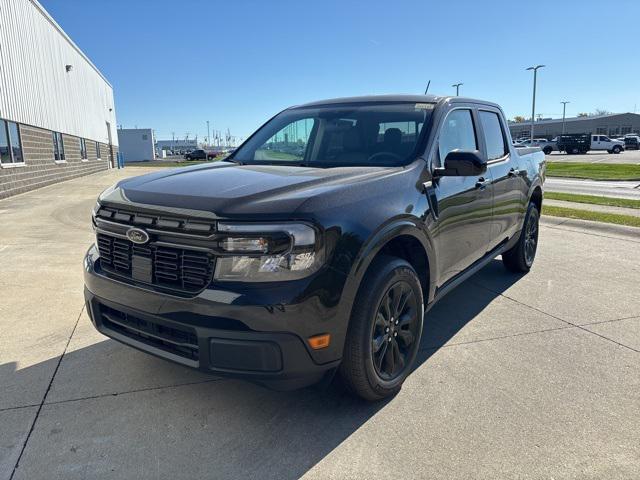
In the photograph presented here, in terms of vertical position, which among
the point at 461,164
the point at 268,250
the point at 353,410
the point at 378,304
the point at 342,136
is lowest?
the point at 353,410

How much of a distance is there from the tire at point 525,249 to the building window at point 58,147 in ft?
67.7

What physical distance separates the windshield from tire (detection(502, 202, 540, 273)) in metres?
2.56

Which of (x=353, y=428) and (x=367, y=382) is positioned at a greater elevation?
(x=367, y=382)

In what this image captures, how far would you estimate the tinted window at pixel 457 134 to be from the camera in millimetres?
3580

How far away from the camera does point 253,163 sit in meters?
3.86

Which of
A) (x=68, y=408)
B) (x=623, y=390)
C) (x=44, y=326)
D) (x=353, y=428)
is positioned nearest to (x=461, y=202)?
(x=623, y=390)

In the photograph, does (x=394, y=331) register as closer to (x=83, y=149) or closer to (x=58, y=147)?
(x=58, y=147)

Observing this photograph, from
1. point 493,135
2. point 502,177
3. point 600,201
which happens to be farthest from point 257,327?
point 600,201

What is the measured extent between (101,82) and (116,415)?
4021 cm

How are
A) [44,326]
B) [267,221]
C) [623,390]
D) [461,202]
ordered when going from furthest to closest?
1. [44,326]
2. [461,202]
3. [623,390]
4. [267,221]

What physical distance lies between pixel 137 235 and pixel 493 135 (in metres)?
3.63

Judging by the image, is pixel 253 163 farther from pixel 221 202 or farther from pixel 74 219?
pixel 74 219

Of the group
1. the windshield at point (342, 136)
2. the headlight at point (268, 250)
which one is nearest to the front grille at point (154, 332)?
the headlight at point (268, 250)

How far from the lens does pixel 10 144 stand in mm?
14695
